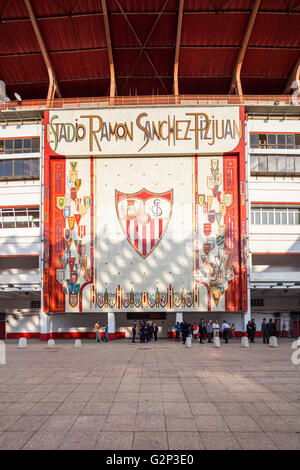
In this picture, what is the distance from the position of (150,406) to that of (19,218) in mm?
30309

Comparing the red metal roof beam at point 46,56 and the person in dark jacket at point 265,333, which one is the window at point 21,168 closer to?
the red metal roof beam at point 46,56

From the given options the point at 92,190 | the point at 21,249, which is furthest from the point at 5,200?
the point at 92,190

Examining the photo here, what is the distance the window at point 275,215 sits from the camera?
37.8 metres

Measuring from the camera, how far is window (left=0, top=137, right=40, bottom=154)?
38531 millimetres

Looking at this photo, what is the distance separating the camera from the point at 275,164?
38.0 metres

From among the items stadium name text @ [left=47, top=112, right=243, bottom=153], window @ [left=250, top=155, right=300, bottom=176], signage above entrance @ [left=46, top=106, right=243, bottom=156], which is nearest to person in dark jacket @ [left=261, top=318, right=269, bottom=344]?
window @ [left=250, top=155, right=300, bottom=176]

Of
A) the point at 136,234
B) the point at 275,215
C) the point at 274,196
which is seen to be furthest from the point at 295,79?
the point at 136,234

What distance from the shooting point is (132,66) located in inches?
1638

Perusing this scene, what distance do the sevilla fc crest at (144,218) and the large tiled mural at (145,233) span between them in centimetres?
9

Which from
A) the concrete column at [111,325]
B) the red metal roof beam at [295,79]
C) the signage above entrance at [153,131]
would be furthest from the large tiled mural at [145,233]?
the red metal roof beam at [295,79]

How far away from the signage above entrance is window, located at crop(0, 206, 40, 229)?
19.7 ft

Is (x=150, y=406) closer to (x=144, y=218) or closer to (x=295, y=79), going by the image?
(x=144, y=218)

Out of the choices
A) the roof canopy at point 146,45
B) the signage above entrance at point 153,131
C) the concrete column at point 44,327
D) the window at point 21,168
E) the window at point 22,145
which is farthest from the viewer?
the window at point 22,145
